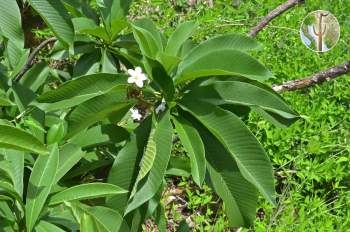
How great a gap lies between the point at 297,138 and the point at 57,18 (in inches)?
76.3

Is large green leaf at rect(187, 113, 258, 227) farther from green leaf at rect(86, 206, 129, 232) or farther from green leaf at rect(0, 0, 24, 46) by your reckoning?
green leaf at rect(0, 0, 24, 46)

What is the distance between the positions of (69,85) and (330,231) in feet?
4.91

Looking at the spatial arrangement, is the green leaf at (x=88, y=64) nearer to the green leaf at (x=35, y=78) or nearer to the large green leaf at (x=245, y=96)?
the green leaf at (x=35, y=78)

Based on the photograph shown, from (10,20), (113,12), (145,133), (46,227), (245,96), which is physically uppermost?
(113,12)

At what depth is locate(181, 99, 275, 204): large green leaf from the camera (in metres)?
1.39

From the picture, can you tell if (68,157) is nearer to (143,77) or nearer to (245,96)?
(143,77)

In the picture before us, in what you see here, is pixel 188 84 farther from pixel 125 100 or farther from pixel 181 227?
pixel 181 227

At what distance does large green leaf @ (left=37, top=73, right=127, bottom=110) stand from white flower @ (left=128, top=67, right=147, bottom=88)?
5 cm

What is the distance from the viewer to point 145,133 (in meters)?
1.51

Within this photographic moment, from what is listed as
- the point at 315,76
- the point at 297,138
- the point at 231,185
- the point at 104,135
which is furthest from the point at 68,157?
the point at 297,138

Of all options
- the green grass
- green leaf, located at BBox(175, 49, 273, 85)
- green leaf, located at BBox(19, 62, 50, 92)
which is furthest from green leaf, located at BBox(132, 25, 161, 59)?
the green grass

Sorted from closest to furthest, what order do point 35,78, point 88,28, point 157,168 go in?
point 157,168, point 88,28, point 35,78

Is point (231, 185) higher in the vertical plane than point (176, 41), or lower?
lower

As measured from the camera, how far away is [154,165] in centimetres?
139
